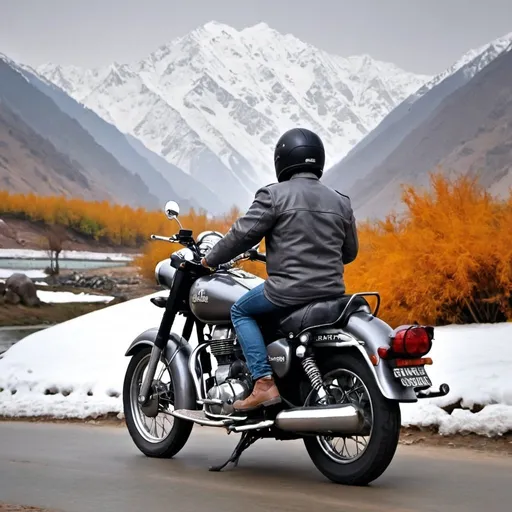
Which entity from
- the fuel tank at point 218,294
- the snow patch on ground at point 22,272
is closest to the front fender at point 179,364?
the fuel tank at point 218,294

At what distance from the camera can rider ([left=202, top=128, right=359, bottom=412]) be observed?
5.11m

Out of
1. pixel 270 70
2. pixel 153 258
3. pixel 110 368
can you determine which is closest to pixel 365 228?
pixel 153 258

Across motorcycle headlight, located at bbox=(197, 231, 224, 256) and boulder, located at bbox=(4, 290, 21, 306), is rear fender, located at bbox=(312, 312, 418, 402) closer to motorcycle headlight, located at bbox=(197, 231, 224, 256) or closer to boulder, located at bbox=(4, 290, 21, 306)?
motorcycle headlight, located at bbox=(197, 231, 224, 256)

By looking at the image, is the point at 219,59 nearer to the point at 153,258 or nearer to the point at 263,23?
the point at 263,23

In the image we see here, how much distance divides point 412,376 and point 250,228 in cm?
114

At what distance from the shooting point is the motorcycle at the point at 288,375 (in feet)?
15.4

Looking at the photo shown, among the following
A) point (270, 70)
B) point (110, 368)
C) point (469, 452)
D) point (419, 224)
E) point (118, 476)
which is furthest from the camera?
point (270, 70)

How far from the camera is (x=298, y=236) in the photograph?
5129 millimetres

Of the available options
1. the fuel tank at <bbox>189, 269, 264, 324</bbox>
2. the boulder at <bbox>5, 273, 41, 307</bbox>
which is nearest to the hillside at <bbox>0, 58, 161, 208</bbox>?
the boulder at <bbox>5, 273, 41, 307</bbox>

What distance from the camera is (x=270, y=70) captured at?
18562mm

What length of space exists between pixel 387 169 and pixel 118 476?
507 inches

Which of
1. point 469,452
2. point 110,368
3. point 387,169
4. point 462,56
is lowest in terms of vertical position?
point 469,452

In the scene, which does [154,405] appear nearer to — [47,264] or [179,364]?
[179,364]

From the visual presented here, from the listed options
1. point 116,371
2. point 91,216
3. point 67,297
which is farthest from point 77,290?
point 116,371
